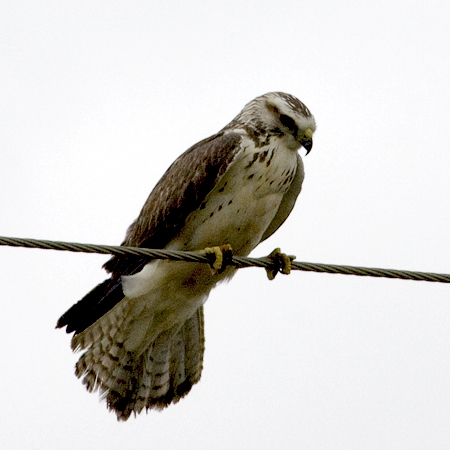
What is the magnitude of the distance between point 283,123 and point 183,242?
102 centimetres

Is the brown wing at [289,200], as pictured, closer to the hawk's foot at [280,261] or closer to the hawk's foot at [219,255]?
the hawk's foot at [280,261]

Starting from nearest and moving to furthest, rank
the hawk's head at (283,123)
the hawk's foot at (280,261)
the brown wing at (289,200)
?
the hawk's foot at (280,261), the hawk's head at (283,123), the brown wing at (289,200)

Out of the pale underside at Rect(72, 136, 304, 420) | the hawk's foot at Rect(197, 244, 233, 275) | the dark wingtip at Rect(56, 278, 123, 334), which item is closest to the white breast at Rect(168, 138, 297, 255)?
the pale underside at Rect(72, 136, 304, 420)

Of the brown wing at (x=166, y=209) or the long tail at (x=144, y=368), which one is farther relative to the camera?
the long tail at (x=144, y=368)

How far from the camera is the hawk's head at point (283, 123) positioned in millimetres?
6547

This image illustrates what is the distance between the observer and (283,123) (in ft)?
21.7

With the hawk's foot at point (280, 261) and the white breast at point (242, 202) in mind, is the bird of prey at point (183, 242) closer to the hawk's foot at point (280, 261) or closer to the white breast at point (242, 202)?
the white breast at point (242, 202)

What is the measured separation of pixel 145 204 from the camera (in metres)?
6.81

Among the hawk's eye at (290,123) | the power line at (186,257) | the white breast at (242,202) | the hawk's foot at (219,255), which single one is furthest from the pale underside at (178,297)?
the power line at (186,257)

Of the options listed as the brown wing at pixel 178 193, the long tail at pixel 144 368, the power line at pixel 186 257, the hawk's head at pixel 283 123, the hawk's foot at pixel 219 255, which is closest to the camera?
the power line at pixel 186 257

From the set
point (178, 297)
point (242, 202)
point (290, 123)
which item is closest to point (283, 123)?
point (290, 123)

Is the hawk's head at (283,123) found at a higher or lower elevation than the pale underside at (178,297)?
higher

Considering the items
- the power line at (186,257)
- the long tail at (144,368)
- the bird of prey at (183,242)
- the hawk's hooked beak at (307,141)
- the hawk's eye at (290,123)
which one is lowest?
the power line at (186,257)

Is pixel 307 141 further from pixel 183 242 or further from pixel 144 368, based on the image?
pixel 144 368
